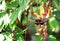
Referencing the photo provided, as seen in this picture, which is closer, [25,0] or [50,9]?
[25,0]

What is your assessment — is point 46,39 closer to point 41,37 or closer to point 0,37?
point 41,37

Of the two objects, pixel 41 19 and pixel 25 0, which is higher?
pixel 25 0

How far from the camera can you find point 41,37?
3.59 feet

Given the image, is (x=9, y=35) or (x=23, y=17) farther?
(x=23, y=17)

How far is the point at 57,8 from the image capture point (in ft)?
3.82

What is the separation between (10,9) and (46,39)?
0.85ft

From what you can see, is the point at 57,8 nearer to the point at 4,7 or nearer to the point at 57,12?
the point at 57,12

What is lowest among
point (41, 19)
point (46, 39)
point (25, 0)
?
point (46, 39)

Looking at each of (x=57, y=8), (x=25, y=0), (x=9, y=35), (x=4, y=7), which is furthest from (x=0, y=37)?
(x=57, y=8)

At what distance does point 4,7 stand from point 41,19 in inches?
8.9

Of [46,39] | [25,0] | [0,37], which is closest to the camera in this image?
[25,0]

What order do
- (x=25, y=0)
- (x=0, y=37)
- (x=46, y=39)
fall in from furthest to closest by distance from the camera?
(x=46, y=39) < (x=0, y=37) < (x=25, y=0)

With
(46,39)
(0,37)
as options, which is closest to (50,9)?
(46,39)

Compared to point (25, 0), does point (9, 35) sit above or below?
below
